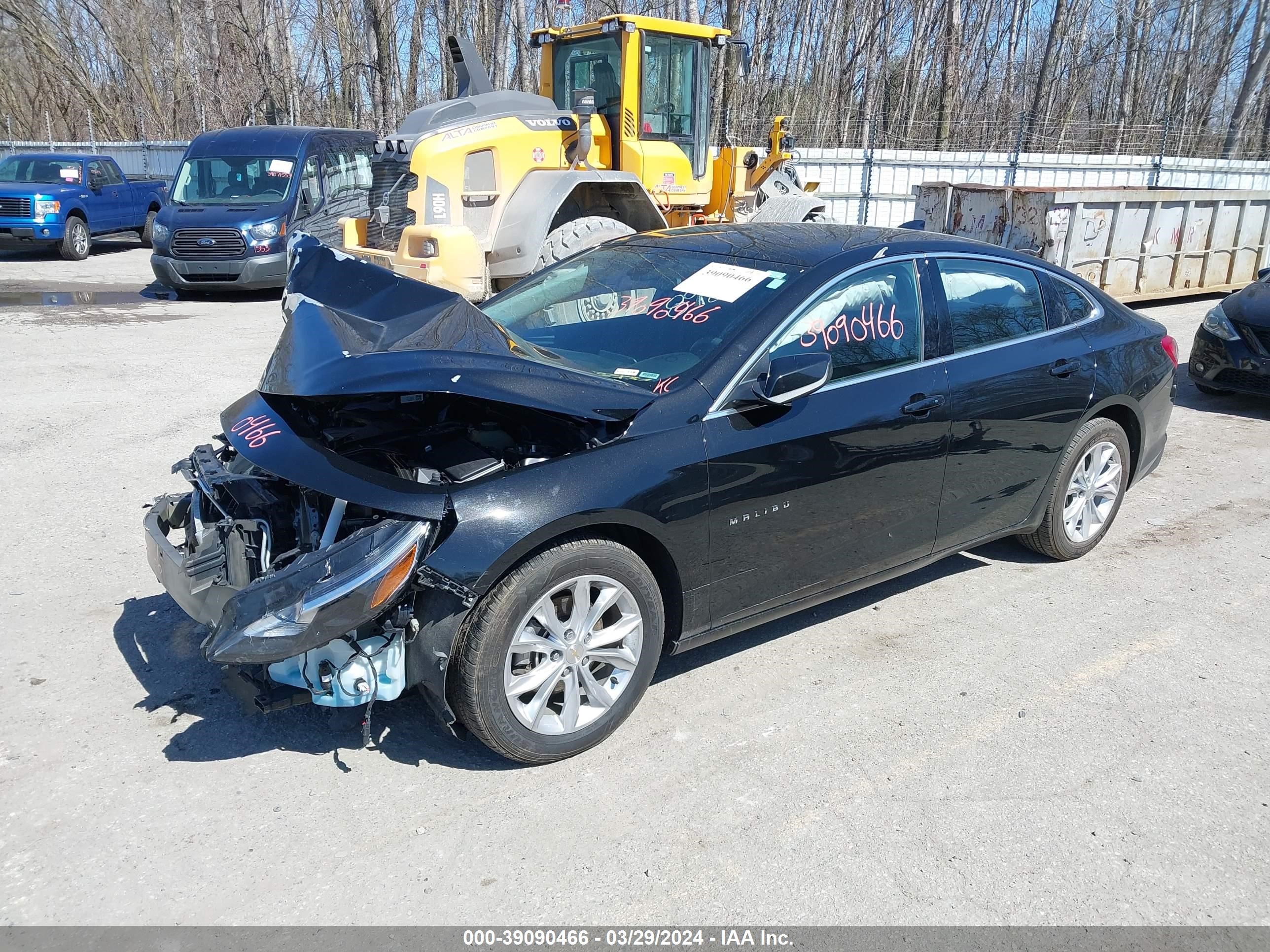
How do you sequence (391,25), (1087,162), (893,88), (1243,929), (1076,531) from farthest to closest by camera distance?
(893,88) → (391,25) → (1087,162) → (1076,531) → (1243,929)

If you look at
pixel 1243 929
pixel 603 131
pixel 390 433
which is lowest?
pixel 1243 929

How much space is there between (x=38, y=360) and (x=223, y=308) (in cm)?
374

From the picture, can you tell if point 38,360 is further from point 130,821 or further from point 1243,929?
point 1243,929

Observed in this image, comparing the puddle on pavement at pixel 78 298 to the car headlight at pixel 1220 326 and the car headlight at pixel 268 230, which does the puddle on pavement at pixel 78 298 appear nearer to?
the car headlight at pixel 268 230

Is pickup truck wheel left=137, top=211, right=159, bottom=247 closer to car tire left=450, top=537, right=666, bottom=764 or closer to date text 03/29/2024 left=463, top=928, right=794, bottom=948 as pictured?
car tire left=450, top=537, right=666, bottom=764

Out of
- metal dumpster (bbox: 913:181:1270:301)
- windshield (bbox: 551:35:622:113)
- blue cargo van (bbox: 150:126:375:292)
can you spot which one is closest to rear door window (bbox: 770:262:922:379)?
windshield (bbox: 551:35:622:113)

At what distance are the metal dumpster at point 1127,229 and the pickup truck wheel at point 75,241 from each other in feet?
45.5

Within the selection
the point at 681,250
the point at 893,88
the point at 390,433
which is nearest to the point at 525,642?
the point at 390,433

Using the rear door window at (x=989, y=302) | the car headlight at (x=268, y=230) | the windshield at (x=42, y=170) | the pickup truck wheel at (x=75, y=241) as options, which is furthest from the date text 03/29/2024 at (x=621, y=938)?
the windshield at (x=42, y=170)

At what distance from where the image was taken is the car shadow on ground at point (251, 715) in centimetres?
345

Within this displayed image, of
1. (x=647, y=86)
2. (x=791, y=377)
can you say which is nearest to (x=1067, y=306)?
(x=791, y=377)

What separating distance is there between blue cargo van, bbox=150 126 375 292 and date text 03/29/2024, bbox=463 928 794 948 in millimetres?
11159

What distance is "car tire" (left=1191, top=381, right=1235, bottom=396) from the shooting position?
8648 millimetres

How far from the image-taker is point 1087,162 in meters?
21.4
